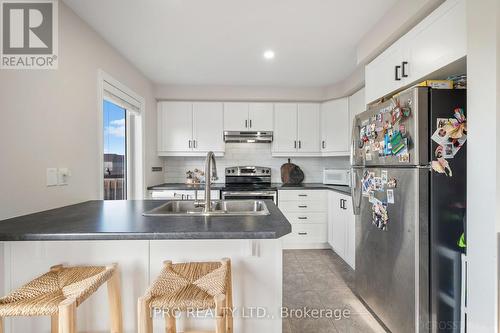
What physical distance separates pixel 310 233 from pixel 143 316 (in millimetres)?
2882

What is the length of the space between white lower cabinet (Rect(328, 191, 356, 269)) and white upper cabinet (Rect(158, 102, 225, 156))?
1844mm

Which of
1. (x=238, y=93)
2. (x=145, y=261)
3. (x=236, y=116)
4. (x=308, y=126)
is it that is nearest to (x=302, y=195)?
(x=308, y=126)

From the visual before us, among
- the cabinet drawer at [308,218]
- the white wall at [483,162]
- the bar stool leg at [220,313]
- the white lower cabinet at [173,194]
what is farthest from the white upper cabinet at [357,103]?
the bar stool leg at [220,313]

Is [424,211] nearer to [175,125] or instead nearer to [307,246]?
[307,246]

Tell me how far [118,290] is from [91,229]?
1.06 feet

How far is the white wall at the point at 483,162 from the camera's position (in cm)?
109

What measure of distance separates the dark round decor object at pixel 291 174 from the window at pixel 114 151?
7.44ft

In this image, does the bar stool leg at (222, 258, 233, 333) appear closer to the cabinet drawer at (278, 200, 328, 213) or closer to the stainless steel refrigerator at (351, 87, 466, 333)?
the stainless steel refrigerator at (351, 87, 466, 333)

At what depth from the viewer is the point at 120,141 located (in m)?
2.94

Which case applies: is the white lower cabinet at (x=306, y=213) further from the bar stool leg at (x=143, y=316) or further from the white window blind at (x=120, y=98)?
the bar stool leg at (x=143, y=316)

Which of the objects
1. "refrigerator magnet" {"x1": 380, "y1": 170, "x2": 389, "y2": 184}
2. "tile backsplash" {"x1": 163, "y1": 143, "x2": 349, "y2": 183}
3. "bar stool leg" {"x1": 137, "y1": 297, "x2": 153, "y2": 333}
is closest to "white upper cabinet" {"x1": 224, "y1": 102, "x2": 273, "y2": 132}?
"tile backsplash" {"x1": 163, "y1": 143, "x2": 349, "y2": 183}

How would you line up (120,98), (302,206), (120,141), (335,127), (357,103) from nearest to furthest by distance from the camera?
1. (120,98)
2. (120,141)
3. (357,103)
4. (302,206)
5. (335,127)

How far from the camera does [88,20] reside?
6.57 ft

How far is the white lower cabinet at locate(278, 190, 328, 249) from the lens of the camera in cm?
346
